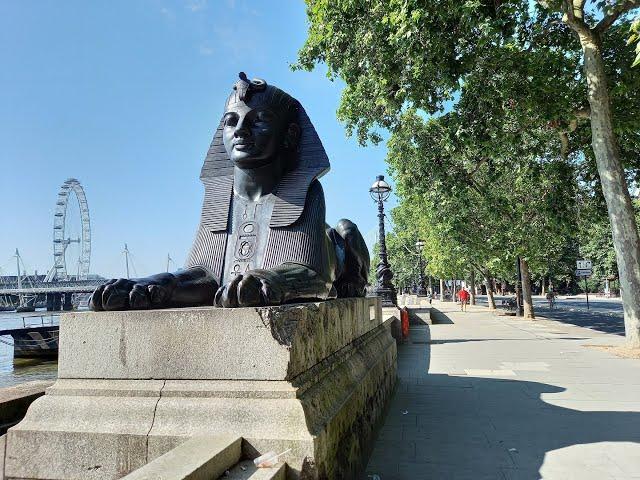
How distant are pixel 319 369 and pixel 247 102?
7.43ft

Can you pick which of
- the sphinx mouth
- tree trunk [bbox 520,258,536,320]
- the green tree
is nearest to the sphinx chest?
the sphinx mouth

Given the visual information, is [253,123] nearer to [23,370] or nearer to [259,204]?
[259,204]

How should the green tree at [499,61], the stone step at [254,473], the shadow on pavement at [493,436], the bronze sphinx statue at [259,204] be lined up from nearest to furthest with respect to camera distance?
the stone step at [254,473], the shadow on pavement at [493,436], the bronze sphinx statue at [259,204], the green tree at [499,61]

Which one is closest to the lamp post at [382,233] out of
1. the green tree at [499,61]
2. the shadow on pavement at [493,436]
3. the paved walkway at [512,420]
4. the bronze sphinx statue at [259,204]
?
the green tree at [499,61]

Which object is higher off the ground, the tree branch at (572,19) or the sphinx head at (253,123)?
the tree branch at (572,19)

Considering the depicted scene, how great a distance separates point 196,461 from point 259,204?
2485 millimetres

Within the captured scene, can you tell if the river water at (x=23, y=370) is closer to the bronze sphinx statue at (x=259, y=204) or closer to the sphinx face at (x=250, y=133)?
the bronze sphinx statue at (x=259, y=204)

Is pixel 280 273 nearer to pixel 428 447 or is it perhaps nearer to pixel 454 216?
pixel 428 447

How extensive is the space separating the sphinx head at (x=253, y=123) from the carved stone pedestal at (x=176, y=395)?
1.68 metres

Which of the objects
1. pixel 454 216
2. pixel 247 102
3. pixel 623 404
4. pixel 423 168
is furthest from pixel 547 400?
pixel 454 216

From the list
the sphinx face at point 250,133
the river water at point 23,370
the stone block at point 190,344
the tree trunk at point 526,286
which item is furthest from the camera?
the tree trunk at point 526,286

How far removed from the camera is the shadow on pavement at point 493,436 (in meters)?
3.62

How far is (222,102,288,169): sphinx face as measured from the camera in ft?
13.5

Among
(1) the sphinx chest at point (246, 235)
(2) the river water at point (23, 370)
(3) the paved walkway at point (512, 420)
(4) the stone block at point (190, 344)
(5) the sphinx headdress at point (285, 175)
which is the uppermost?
(5) the sphinx headdress at point (285, 175)
